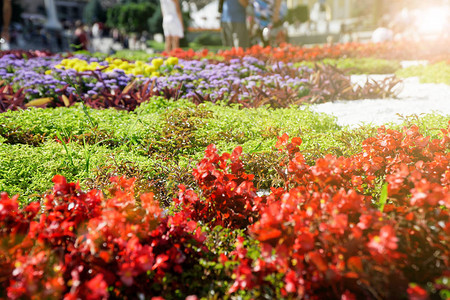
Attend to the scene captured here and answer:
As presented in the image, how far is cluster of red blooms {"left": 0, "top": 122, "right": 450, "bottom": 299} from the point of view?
1376mm

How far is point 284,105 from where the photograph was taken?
458cm

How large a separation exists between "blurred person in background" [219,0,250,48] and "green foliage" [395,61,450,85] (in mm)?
3946

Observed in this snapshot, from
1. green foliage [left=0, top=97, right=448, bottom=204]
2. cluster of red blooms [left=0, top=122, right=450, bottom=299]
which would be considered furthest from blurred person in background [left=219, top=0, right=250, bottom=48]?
cluster of red blooms [left=0, top=122, right=450, bottom=299]

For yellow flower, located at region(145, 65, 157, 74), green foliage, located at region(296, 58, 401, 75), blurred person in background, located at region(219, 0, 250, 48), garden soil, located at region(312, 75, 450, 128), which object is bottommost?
garden soil, located at region(312, 75, 450, 128)

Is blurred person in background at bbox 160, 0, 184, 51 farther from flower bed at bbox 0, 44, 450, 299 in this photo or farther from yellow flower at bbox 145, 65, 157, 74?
flower bed at bbox 0, 44, 450, 299

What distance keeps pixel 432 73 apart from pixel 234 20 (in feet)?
15.5

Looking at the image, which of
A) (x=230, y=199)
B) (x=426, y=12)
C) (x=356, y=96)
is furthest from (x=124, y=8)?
(x=230, y=199)

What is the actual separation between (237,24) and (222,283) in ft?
27.9

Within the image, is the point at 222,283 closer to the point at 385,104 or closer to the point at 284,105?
the point at 284,105

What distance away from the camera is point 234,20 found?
9156mm

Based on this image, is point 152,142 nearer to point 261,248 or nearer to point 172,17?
point 261,248

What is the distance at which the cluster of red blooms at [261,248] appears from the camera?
1.38 m

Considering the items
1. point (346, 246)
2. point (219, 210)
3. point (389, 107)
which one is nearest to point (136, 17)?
point (389, 107)

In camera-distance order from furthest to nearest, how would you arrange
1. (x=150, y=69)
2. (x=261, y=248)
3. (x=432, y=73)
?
(x=432, y=73), (x=150, y=69), (x=261, y=248)
